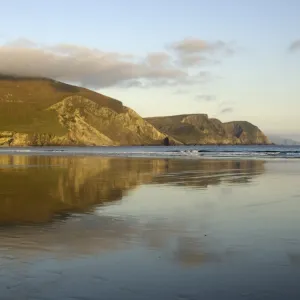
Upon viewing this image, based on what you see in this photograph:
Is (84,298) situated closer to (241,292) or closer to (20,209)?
(241,292)

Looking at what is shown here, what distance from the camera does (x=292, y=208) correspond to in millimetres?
15297

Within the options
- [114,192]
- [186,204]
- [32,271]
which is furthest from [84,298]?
[114,192]

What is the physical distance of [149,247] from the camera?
956 centimetres

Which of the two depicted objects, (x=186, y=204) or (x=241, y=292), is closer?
(x=241, y=292)

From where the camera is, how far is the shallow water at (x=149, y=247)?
6910mm

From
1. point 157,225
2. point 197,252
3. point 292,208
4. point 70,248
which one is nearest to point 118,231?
point 157,225

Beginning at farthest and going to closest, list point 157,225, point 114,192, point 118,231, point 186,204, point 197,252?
point 114,192
point 186,204
point 157,225
point 118,231
point 197,252

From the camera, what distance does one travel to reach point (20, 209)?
1498 cm

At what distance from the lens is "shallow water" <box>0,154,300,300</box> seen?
6910 millimetres

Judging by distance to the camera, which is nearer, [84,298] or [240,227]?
[84,298]

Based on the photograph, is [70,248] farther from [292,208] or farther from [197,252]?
[292,208]

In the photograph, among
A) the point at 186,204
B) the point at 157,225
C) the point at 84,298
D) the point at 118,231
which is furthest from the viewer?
the point at 186,204

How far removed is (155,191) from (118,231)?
30.4 feet

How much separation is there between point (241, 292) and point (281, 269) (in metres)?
1.48
